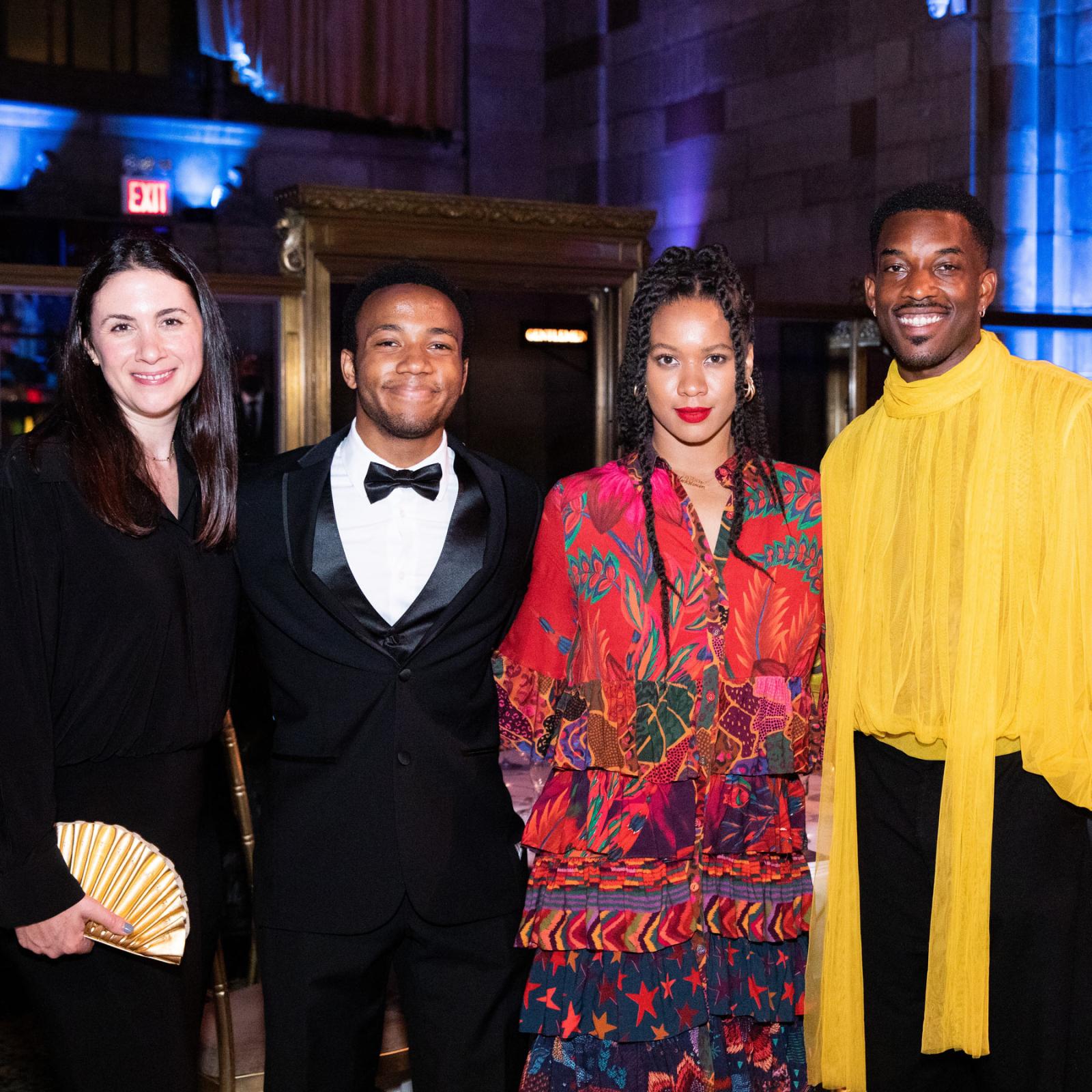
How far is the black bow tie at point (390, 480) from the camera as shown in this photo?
2.39 meters

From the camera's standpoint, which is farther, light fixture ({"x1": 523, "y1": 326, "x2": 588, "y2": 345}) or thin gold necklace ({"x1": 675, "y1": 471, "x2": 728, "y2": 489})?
light fixture ({"x1": 523, "y1": 326, "x2": 588, "y2": 345})

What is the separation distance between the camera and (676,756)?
2.40 meters

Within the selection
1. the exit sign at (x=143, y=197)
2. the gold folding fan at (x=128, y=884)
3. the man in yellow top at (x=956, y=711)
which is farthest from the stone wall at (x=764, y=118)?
the gold folding fan at (x=128, y=884)

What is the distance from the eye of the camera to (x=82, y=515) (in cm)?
209

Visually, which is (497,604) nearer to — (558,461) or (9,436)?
(9,436)

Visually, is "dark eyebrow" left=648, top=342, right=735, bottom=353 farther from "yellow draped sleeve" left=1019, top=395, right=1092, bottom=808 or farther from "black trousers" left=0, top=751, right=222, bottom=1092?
"black trousers" left=0, top=751, right=222, bottom=1092

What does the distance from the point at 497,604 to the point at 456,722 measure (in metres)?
0.23

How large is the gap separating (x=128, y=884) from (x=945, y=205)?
1.83 m

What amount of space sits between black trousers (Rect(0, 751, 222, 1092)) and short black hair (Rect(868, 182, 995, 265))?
1.63 metres

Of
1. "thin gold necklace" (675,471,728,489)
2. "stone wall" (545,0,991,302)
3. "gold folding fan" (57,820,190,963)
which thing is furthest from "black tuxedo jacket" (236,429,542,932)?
"stone wall" (545,0,991,302)

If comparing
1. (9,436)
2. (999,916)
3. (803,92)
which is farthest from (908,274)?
(803,92)

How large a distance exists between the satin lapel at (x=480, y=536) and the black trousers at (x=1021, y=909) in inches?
31.9

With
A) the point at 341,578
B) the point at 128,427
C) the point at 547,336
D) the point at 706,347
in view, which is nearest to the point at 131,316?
the point at 128,427

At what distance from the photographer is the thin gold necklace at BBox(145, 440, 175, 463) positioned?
7.51ft
